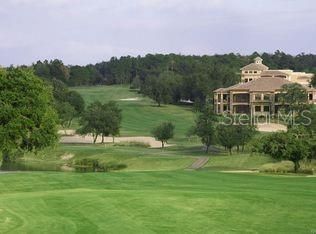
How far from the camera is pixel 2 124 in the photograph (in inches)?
1570

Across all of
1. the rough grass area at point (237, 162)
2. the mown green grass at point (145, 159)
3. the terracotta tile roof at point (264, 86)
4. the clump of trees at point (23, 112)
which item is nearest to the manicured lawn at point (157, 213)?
the clump of trees at point (23, 112)

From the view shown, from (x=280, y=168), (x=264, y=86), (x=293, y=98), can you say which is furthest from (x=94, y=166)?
(x=264, y=86)

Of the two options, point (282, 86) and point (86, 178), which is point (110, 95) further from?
point (86, 178)

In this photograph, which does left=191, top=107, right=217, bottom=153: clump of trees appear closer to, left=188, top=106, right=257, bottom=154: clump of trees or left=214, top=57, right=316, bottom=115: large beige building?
left=188, top=106, right=257, bottom=154: clump of trees

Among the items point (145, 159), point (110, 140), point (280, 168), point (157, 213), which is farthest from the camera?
point (110, 140)

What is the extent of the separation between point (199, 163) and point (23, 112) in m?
35.5

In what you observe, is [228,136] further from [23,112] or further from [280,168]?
[23,112]

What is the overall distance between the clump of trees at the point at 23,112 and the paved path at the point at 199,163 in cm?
2917

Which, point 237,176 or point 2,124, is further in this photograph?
point 237,176

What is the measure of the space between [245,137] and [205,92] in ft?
254

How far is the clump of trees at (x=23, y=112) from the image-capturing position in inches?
1542

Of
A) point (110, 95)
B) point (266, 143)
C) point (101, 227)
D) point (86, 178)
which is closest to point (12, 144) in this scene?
point (86, 178)

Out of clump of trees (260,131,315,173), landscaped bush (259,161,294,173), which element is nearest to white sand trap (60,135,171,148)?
landscaped bush (259,161,294,173)

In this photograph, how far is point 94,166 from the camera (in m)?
77.9
